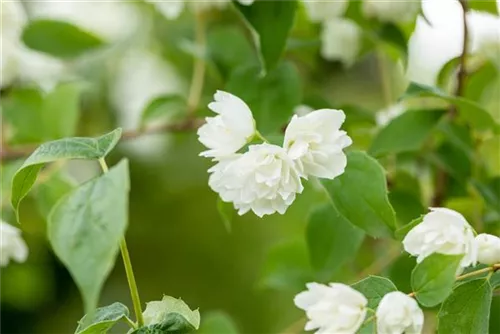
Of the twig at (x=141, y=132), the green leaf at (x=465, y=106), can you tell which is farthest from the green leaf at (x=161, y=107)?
the green leaf at (x=465, y=106)

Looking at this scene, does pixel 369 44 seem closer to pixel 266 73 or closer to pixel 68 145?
pixel 266 73

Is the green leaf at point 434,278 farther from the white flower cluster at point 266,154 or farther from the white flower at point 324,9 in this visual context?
the white flower at point 324,9

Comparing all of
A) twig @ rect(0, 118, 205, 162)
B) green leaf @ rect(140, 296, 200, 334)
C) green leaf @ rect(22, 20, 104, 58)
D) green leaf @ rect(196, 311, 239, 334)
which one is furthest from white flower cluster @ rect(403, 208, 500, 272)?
green leaf @ rect(22, 20, 104, 58)

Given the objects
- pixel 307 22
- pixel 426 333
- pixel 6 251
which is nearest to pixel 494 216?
pixel 426 333

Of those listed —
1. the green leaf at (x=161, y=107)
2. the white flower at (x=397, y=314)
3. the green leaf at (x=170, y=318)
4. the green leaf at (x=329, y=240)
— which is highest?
the white flower at (x=397, y=314)

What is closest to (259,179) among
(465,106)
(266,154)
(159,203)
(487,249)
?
(266,154)

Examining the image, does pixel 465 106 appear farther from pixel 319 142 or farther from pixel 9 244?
pixel 9 244
